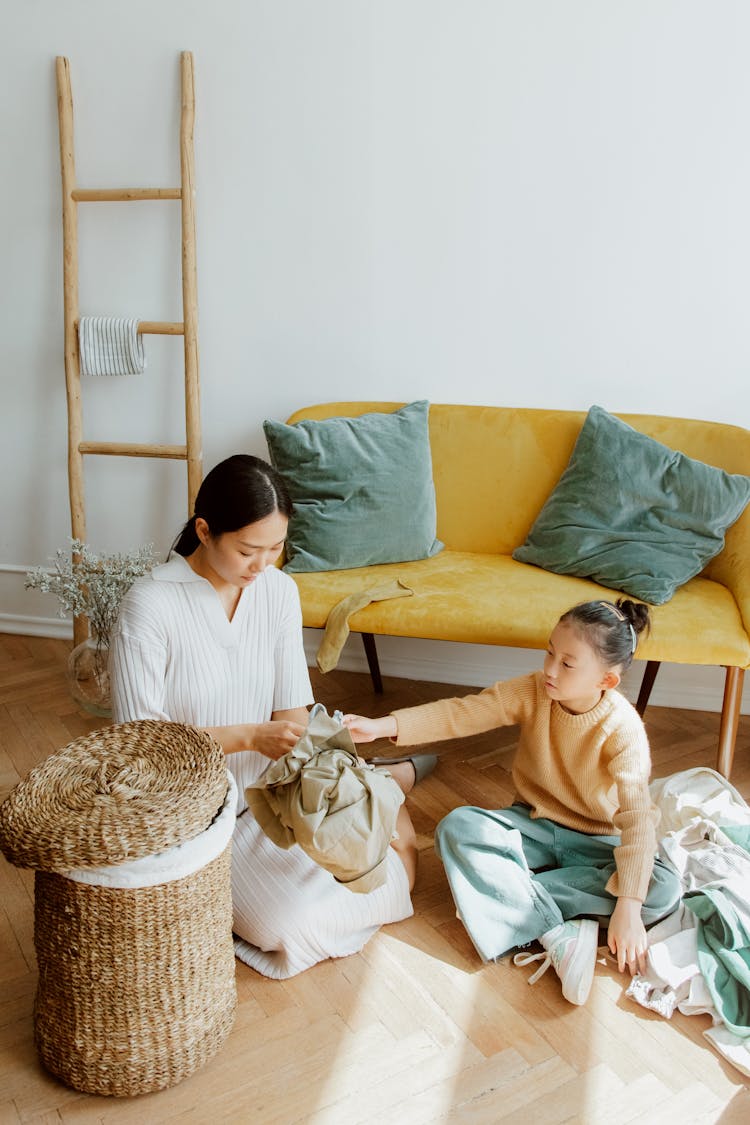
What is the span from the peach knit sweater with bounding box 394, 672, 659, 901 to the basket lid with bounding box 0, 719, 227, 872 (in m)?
0.62

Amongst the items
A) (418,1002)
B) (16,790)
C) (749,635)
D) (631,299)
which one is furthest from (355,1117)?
(631,299)

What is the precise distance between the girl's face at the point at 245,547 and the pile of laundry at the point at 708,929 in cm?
104

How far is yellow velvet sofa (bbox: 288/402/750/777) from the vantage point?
2500 mm

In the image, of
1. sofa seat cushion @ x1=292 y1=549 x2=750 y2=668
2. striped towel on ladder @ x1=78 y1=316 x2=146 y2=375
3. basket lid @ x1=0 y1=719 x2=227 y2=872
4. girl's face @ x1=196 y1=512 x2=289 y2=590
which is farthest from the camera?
striped towel on ladder @ x1=78 y1=316 x2=146 y2=375

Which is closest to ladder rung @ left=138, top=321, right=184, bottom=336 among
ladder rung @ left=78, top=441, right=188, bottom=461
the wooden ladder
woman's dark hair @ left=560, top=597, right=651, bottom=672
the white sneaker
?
the wooden ladder

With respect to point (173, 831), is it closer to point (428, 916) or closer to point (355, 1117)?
point (355, 1117)

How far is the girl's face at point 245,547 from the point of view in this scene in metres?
1.86

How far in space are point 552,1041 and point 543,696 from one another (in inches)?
26.6

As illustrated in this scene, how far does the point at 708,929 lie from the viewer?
1.96m

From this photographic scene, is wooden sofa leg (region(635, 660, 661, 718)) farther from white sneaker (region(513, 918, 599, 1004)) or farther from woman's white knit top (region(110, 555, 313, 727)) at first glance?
woman's white knit top (region(110, 555, 313, 727))

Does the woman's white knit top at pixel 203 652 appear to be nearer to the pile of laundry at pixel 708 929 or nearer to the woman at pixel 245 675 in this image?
the woman at pixel 245 675

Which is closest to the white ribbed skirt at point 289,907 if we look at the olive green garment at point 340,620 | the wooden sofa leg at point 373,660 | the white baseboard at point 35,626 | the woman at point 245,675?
the woman at point 245,675

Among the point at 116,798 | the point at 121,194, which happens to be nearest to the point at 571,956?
the point at 116,798

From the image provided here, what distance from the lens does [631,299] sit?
115 inches
